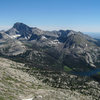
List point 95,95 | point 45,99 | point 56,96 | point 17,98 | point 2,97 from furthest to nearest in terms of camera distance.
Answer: point 95,95
point 56,96
point 45,99
point 17,98
point 2,97

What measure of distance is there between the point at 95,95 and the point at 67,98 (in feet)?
166

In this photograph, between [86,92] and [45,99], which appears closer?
[45,99]

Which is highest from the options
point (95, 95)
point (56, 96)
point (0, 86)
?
point (0, 86)

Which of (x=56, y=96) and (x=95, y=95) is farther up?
(x=56, y=96)

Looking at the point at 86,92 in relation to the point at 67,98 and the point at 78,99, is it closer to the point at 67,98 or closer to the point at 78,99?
the point at 78,99

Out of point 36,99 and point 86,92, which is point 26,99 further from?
point 86,92

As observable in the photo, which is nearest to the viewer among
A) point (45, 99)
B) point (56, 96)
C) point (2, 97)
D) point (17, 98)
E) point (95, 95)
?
point (2, 97)

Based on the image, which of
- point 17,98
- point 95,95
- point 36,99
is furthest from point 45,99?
point 95,95

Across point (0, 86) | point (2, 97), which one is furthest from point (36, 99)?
point (0, 86)

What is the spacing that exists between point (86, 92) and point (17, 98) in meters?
94.5

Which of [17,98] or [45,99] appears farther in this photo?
[45,99]

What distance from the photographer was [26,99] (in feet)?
404

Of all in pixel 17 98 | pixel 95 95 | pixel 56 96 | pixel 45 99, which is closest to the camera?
pixel 17 98

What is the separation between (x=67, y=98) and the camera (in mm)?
144250
